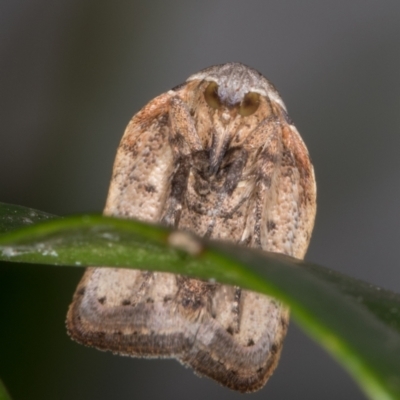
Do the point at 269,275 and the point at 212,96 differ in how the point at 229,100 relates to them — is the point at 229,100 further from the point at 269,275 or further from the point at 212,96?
the point at 269,275

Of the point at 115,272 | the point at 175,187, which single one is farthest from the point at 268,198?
the point at 115,272

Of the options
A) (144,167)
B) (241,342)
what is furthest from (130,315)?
(144,167)

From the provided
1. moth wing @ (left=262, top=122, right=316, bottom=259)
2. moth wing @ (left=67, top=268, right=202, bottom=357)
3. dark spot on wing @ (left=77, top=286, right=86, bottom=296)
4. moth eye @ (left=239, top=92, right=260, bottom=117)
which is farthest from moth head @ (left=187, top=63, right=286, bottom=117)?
dark spot on wing @ (left=77, top=286, right=86, bottom=296)

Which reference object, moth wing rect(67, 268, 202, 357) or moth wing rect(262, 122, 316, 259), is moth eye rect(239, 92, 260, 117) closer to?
moth wing rect(262, 122, 316, 259)

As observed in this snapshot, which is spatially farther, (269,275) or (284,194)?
(284,194)

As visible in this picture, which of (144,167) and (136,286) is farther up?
(144,167)

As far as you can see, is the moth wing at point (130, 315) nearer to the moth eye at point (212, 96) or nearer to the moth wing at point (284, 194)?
the moth wing at point (284, 194)
